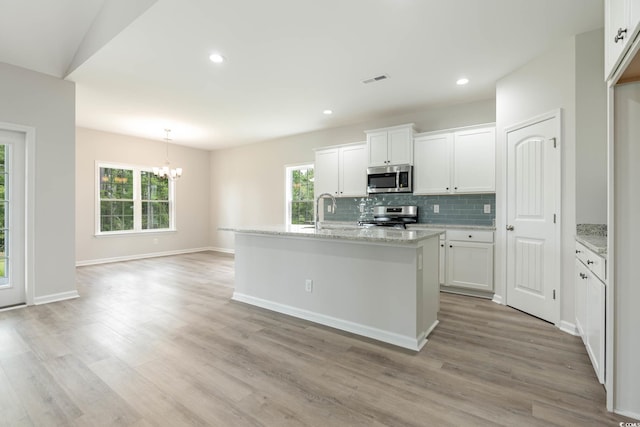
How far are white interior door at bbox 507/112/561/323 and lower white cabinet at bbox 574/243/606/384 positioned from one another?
336 millimetres

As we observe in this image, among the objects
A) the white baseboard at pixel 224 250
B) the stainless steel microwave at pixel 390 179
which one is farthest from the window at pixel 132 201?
the stainless steel microwave at pixel 390 179

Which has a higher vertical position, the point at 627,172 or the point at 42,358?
the point at 627,172

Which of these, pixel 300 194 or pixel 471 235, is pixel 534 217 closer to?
pixel 471 235

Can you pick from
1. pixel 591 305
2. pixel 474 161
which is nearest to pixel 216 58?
pixel 474 161

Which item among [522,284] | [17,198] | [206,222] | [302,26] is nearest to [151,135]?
[206,222]

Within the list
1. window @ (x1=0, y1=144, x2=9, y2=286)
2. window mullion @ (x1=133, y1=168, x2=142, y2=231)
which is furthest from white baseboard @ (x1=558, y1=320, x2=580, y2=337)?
window mullion @ (x1=133, y1=168, x2=142, y2=231)

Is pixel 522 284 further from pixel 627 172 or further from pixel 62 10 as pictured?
pixel 62 10

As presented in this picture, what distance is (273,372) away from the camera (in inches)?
82.8

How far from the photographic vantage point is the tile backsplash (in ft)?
14.1

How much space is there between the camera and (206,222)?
834cm

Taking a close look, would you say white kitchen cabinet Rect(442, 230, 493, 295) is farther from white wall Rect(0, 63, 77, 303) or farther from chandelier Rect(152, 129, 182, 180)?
chandelier Rect(152, 129, 182, 180)

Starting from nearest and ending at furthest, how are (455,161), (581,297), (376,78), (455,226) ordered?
(581,297), (376,78), (455,226), (455,161)

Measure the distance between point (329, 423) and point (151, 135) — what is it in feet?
22.9

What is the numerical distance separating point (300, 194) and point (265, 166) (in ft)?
3.99
